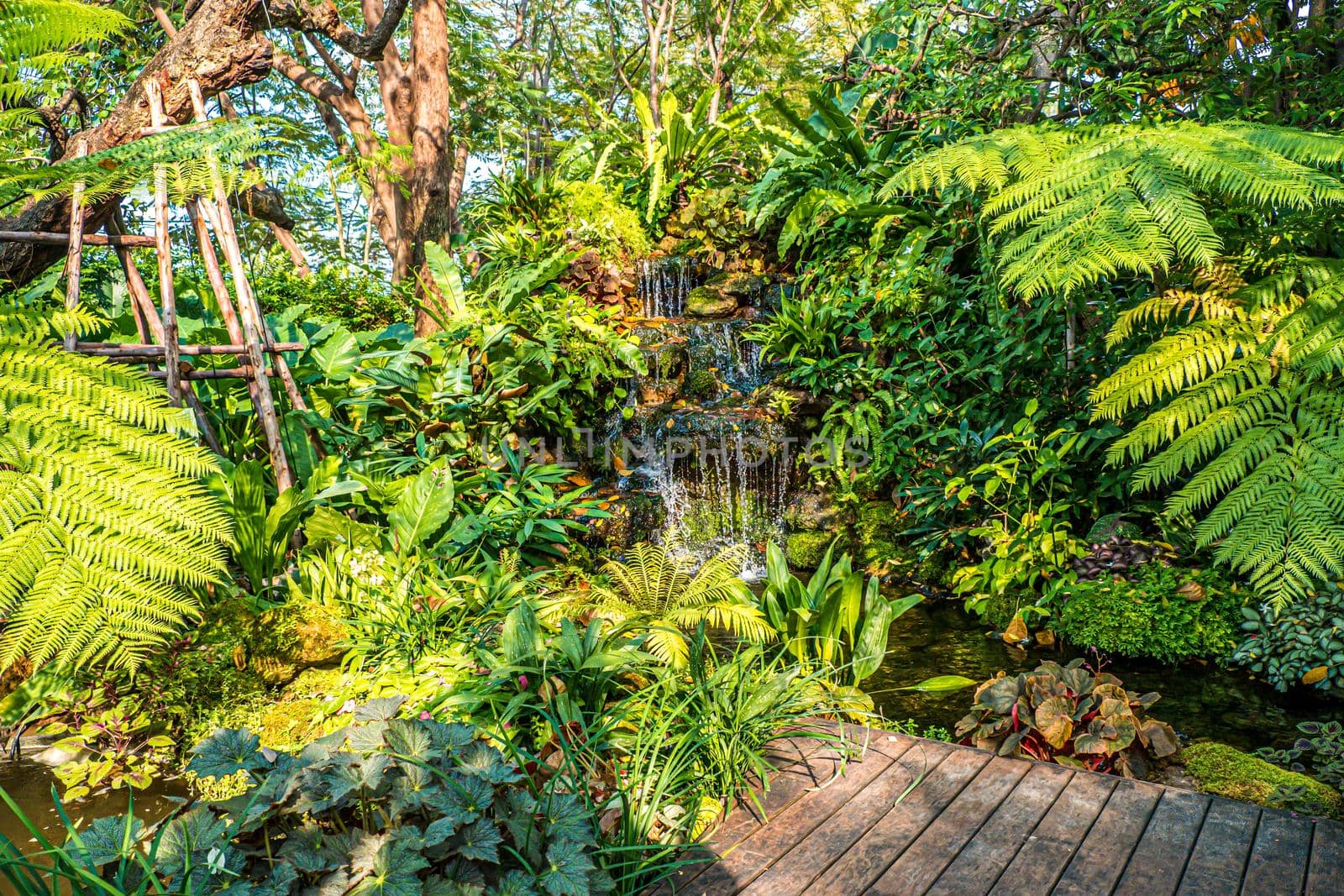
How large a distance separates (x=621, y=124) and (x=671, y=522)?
4.59m

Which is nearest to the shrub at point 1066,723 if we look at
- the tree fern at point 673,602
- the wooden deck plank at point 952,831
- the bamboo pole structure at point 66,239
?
the wooden deck plank at point 952,831

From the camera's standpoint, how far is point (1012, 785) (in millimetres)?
2264

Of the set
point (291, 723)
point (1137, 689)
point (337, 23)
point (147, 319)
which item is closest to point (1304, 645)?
point (1137, 689)

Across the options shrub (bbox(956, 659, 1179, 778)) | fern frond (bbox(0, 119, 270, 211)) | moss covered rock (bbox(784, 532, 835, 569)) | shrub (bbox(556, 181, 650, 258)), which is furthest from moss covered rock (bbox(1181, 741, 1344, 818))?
shrub (bbox(556, 181, 650, 258))

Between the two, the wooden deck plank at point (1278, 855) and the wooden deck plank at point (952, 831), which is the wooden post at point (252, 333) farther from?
the wooden deck plank at point (1278, 855)

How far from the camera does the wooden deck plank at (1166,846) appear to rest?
1821 millimetres

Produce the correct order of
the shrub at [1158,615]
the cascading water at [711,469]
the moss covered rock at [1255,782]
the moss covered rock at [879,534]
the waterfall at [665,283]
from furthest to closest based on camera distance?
the waterfall at [665,283], the cascading water at [711,469], the moss covered rock at [879,534], the shrub at [1158,615], the moss covered rock at [1255,782]

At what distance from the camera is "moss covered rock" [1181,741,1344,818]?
252 centimetres

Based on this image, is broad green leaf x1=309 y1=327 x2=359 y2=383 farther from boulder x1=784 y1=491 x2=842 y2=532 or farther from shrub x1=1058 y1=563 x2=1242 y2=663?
shrub x1=1058 y1=563 x2=1242 y2=663

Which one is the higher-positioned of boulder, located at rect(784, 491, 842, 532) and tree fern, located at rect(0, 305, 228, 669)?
tree fern, located at rect(0, 305, 228, 669)

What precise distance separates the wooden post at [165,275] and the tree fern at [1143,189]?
11.0ft

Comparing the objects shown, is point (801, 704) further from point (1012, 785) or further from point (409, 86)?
point (409, 86)

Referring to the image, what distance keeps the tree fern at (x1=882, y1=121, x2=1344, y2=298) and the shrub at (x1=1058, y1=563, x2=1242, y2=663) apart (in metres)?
2.08

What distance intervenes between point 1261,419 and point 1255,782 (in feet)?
4.19
